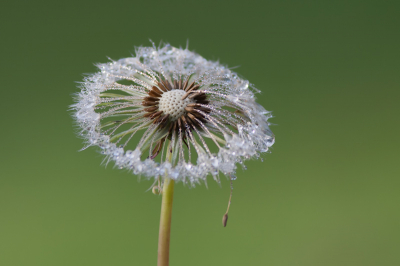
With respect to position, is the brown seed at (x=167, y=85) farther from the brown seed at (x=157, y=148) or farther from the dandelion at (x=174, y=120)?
the brown seed at (x=157, y=148)

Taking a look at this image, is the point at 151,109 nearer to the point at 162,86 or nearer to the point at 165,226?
the point at 162,86

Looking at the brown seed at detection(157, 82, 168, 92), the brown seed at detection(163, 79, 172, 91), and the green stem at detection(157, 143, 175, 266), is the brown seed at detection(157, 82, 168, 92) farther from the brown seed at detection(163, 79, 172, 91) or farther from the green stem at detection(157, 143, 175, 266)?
the green stem at detection(157, 143, 175, 266)

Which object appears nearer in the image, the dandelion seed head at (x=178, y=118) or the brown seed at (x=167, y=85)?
the dandelion seed head at (x=178, y=118)

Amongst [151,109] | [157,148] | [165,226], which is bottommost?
[165,226]

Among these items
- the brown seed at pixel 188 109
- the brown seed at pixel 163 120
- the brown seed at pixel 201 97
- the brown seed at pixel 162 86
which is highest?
the brown seed at pixel 162 86

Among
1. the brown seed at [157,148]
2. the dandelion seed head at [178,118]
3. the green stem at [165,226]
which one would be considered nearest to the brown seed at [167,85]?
the dandelion seed head at [178,118]

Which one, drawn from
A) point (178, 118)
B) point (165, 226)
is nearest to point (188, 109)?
point (178, 118)

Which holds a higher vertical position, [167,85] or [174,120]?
[167,85]
